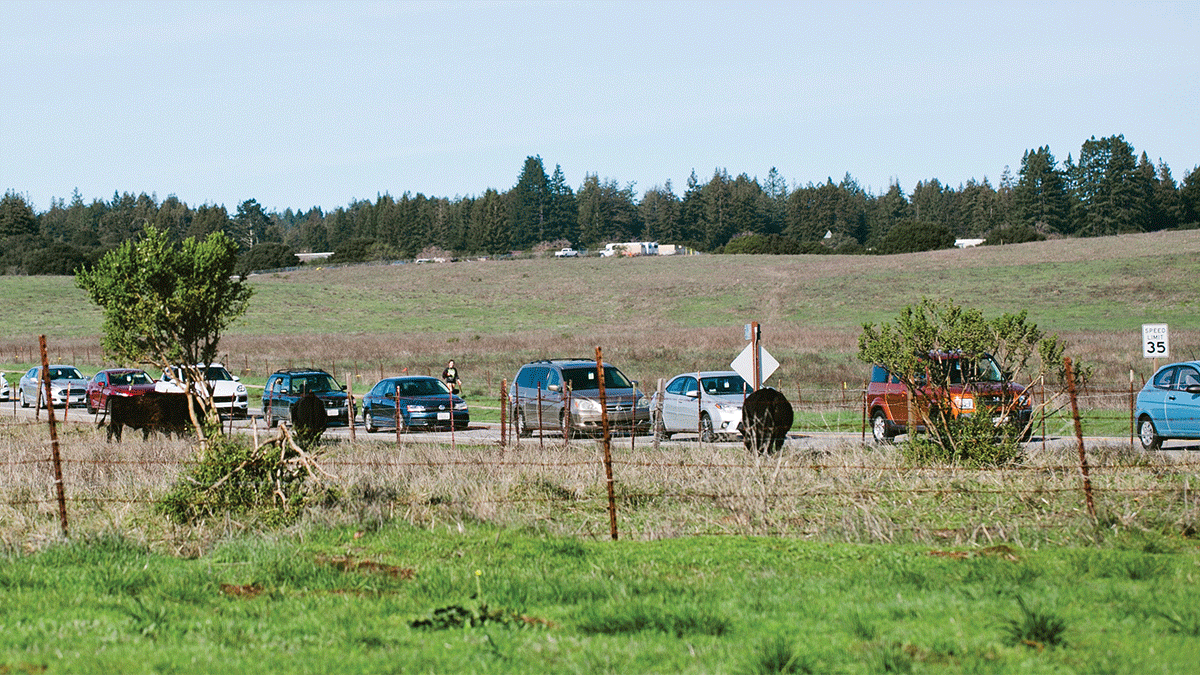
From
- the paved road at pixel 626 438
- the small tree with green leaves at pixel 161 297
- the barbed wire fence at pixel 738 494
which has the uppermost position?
the small tree with green leaves at pixel 161 297

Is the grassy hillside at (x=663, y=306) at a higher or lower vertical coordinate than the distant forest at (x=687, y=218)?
lower

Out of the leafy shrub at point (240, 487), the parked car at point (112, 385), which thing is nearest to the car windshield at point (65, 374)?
the parked car at point (112, 385)

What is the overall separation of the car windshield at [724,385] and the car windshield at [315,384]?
10.3 metres

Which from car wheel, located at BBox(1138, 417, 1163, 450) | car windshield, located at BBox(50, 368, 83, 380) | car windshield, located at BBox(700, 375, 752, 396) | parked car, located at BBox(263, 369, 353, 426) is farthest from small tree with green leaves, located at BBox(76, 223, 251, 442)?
car windshield, located at BBox(50, 368, 83, 380)

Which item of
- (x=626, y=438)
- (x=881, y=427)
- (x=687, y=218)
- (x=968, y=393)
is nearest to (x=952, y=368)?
(x=968, y=393)

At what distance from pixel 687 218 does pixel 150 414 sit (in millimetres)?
143400

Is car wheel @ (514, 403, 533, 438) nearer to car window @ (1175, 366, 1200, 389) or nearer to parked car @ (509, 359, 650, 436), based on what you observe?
parked car @ (509, 359, 650, 436)

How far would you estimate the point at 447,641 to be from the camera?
21.0 ft

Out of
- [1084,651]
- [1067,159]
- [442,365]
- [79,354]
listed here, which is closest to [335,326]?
[79,354]

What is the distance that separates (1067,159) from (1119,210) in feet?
60.9

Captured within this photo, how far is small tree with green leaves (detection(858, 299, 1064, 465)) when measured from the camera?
1426 cm

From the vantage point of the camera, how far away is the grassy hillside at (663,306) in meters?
47.4

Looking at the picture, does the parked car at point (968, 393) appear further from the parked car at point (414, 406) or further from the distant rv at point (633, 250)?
the distant rv at point (633, 250)

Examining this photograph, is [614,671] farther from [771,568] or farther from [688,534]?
[688,534]
